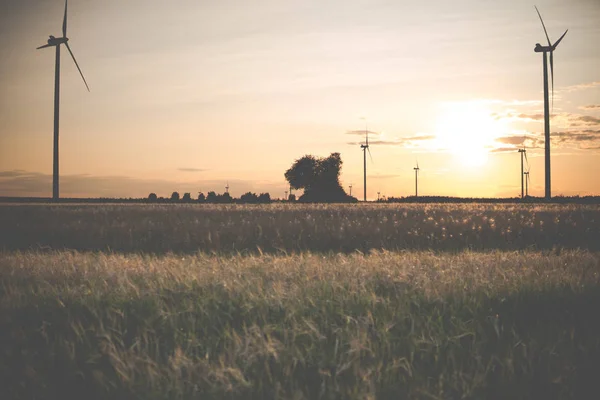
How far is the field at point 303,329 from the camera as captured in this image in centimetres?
422

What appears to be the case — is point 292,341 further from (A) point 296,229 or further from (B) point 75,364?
(A) point 296,229

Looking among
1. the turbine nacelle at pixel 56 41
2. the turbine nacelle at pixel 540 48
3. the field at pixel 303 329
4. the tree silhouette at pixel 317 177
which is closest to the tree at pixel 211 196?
the tree silhouette at pixel 317 177

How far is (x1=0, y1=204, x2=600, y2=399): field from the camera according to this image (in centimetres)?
422

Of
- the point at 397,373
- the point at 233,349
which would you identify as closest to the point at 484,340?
the point at 397,373

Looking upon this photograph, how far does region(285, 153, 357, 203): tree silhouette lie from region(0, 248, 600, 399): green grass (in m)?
115

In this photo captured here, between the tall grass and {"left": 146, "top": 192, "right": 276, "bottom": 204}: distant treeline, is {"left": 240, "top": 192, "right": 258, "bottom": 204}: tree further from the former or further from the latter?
the tall grass

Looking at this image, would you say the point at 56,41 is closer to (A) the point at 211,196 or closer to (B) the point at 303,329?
(B) the point at 303,329

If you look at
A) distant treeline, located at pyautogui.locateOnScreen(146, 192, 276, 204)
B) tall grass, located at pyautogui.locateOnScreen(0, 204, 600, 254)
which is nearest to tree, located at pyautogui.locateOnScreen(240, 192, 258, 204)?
distant treeline, located at pyautogui.locateOnScreen(146, 192, 276, 204)

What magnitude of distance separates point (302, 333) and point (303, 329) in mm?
284

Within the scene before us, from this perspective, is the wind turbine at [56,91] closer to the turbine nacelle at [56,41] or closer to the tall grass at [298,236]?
the turbine nacelle at [56,41]

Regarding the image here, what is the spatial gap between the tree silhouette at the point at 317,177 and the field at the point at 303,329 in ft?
374

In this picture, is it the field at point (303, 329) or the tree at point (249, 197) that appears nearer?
the field at point (303, 329)

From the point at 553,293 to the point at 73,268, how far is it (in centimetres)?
740

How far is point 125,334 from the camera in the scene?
5.45 metres
